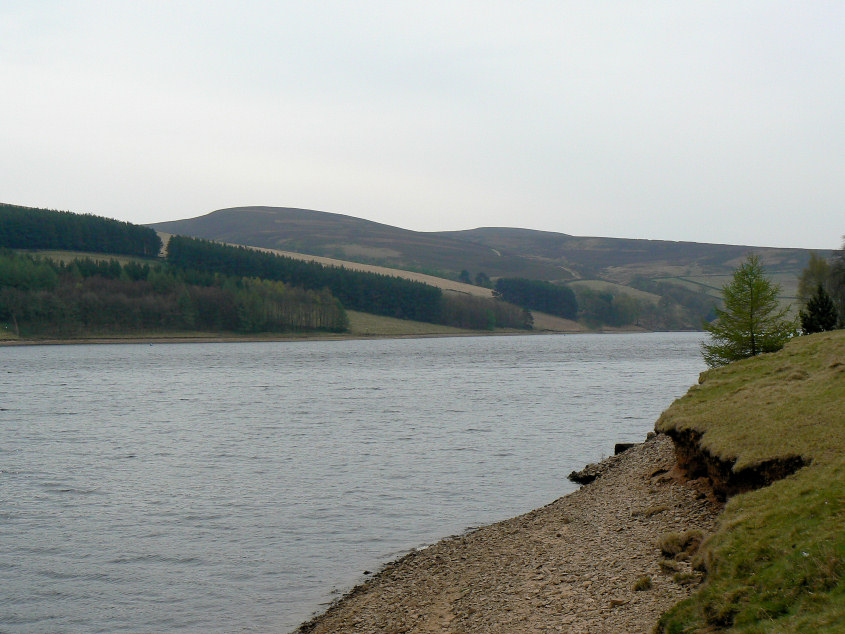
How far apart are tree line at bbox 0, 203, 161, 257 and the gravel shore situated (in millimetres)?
190960

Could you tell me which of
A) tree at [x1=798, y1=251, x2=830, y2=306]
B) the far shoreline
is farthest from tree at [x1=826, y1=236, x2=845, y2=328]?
the far shoreline

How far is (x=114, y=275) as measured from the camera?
167000 millimetres

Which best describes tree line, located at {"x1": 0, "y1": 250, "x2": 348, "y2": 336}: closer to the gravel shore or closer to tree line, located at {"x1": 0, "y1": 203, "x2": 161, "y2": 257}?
tree line, located at {"x1": 0, "y1": 203, "x2": 161, "y2": 257}

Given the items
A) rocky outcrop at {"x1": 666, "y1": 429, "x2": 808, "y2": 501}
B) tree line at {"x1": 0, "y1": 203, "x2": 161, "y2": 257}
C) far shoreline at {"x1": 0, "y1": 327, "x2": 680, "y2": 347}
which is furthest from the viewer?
tree line at {"x1": 0, "y1": 203, "x2": 161, "y2": 257}

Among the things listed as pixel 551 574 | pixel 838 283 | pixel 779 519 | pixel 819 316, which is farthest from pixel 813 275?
pixel 779 519

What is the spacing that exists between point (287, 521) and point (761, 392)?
14175mm

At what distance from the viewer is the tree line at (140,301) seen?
145 metres

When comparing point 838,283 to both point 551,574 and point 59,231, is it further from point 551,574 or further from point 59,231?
point 59,231

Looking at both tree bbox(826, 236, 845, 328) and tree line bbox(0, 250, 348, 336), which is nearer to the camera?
tree bbox(826, 236, 845, 328)

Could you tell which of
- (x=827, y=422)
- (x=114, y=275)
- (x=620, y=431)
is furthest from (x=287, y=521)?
(x=114, y=275)

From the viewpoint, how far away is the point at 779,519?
39.9 feet

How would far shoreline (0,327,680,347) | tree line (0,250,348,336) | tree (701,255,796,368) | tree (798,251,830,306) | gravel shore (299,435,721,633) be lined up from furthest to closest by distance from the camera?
far shoreline (0,327,680,347) < tree line (0,250,348,336) < tree (798,251,830,306) < tree (701,255,796,368) < gravel shore (299,435,721,633)

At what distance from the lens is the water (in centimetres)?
1788

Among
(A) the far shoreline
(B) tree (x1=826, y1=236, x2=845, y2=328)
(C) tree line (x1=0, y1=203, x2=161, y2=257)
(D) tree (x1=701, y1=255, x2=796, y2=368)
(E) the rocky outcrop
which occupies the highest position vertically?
(C) tree line (x1=0, y1=203, x2=161, y2=257)
